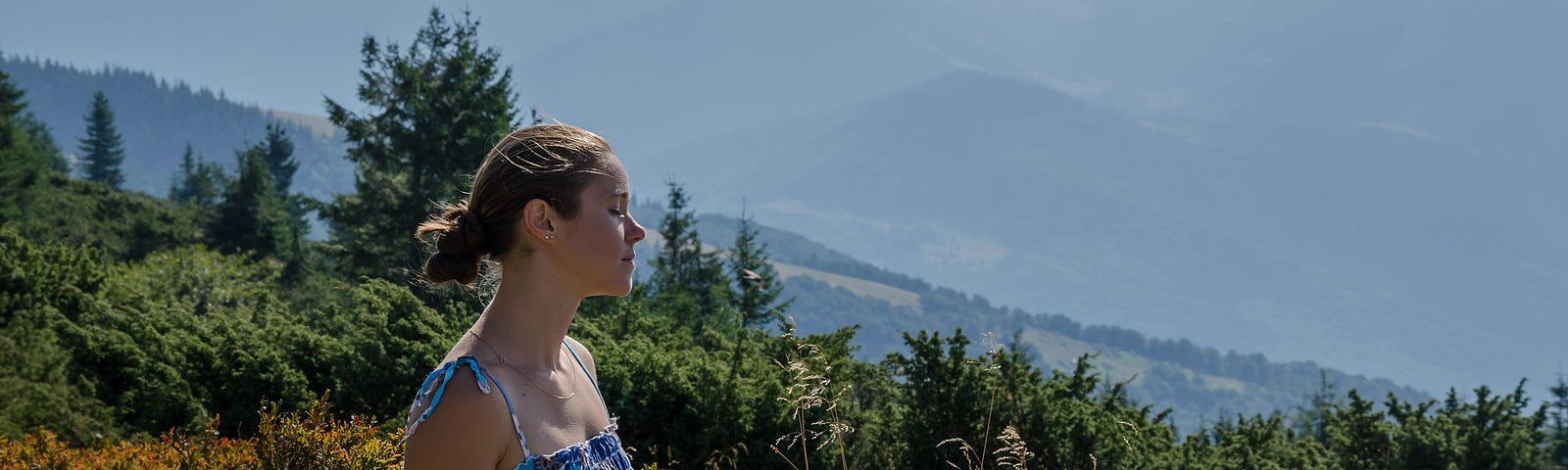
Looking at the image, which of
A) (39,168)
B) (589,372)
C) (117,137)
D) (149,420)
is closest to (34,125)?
(117,137)

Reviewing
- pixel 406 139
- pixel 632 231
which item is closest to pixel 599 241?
pixel 632 231

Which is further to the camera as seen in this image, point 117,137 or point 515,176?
point 117,137

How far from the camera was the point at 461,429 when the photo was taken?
215 centimetres

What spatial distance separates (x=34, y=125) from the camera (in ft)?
313

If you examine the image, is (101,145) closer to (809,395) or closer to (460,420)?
(809,395)

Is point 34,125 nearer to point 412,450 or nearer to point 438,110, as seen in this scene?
point 438,110

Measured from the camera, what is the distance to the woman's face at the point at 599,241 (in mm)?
2393

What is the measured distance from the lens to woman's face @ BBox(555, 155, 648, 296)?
7.85 ft

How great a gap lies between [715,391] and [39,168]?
50179mm

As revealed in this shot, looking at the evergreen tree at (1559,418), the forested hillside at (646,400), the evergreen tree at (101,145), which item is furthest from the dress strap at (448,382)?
the evergreen tree at (101,145)

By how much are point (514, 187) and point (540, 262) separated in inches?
6.5

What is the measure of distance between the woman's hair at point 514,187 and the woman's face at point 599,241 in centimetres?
2

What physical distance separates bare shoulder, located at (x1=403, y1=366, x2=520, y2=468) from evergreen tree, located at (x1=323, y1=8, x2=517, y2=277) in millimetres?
30371

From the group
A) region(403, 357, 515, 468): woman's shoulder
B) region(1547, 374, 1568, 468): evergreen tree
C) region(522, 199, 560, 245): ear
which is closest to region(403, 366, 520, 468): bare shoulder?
region(403, 357, 515, 468): woman's shoulder
